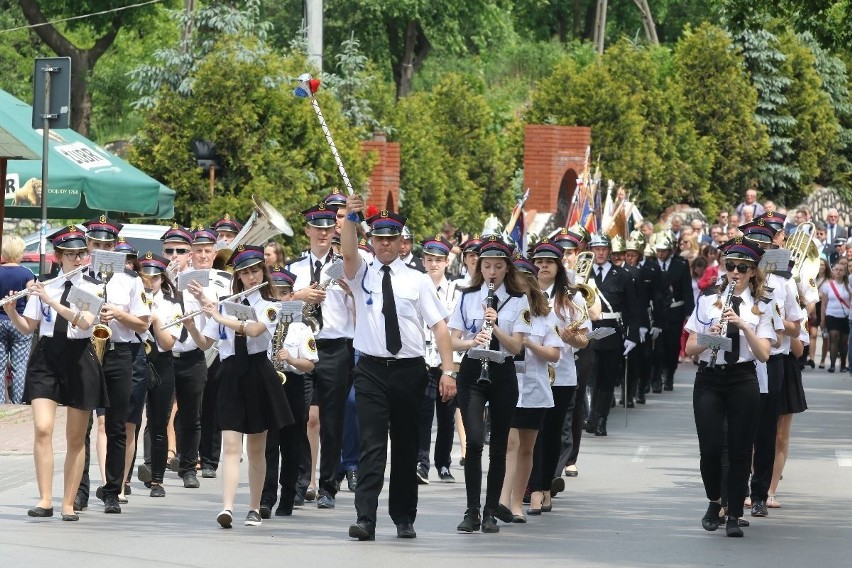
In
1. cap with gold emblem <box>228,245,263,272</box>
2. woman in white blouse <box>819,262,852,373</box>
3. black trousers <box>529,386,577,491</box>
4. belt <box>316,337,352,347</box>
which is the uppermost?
cap with gold emblem <box>228,245,263,272</box>

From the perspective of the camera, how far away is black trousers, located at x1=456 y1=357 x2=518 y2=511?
12086mm

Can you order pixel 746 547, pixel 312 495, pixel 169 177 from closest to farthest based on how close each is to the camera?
pixel 746 547 < pixel 312 495 < pixel 169 177

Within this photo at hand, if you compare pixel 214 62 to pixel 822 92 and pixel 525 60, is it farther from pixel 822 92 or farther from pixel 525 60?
pixel 525 60

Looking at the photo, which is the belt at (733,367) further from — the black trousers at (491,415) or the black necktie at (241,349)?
the black necktie at (241,349)

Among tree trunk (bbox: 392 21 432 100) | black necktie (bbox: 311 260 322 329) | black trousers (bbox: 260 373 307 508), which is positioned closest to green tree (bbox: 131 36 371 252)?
black necktie (bbox: 311 260 322 329)

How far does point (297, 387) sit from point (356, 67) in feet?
91.6

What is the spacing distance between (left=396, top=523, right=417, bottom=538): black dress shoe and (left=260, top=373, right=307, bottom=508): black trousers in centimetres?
120

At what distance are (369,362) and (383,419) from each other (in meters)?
0.36

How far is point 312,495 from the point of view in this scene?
44.9ft

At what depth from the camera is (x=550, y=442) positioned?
13328 mm

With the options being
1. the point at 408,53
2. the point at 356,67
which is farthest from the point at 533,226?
the point at 408,53

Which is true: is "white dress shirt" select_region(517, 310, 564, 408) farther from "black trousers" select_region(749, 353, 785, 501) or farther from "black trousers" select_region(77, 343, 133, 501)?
"black trousers" select_region(77, 343, 133, 501)

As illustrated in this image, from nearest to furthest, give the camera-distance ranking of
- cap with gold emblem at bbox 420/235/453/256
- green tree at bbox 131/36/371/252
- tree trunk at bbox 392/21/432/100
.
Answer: cap with gold emblem at bbox 420/235/453/256, green tree at bbox 131/36/371/252, tree trunk at bbox 392/21/432/100

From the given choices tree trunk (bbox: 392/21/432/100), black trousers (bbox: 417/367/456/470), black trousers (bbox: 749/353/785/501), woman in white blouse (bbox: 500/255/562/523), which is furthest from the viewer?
tree trunk (bbox: 392/21/432/100)
